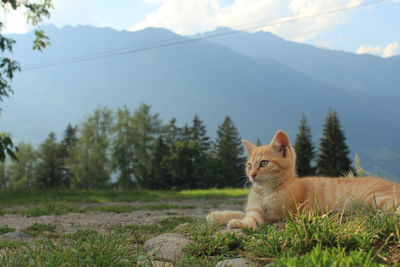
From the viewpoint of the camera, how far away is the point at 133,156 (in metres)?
67.0

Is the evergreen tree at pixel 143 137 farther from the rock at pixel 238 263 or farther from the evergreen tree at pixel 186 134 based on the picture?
the rock at pixel 238 263

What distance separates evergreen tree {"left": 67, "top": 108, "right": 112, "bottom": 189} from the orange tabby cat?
62350 millimetres

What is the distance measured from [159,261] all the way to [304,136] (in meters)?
58.5

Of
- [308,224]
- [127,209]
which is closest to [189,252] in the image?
[308,224]

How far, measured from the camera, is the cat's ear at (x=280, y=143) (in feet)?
18.3

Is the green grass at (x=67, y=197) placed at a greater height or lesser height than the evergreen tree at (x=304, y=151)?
lesser

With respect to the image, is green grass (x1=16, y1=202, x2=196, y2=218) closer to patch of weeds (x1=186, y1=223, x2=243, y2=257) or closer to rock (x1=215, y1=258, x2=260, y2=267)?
patch of weeds (x1=186, y1=223, x2=243, y2=257)

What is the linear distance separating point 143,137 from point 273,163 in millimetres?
61276

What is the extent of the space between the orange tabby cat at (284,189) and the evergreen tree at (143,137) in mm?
58794

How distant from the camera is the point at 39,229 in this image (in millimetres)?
7797

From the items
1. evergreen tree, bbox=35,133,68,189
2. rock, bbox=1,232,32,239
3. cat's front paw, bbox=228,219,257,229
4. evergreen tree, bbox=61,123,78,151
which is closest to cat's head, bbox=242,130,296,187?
cat's front paw, bbox=228,219,257,229

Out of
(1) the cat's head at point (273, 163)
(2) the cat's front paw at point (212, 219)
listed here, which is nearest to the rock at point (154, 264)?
(2) the cat's front paw at point (212, 219)

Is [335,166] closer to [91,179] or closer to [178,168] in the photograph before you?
[178,168]

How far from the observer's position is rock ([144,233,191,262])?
14.2 feet
